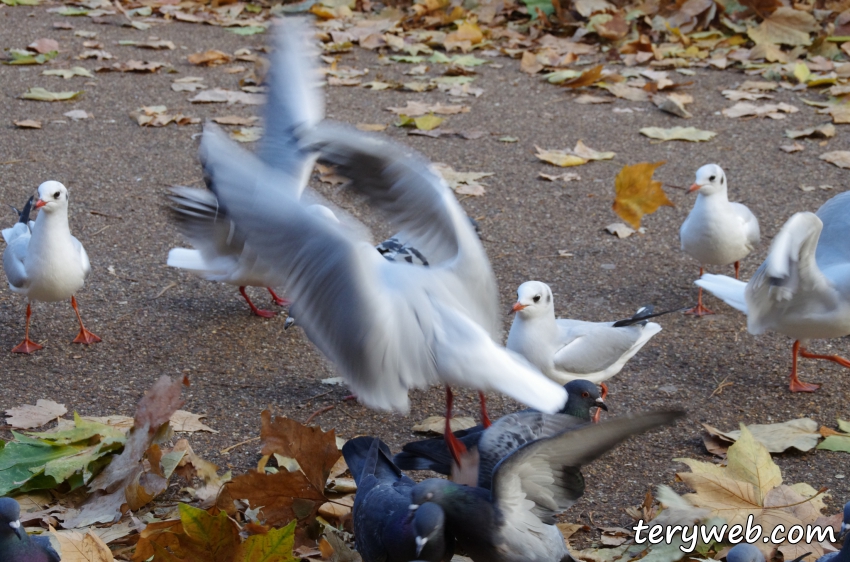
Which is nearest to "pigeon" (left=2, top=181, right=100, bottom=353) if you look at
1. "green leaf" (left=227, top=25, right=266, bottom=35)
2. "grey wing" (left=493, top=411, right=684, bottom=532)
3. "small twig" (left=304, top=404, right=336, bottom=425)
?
"small twig" (left=304, top=404, right=336, bottom=425)

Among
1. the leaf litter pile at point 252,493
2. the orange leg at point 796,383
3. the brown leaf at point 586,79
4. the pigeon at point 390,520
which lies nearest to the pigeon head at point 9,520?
the leaf litter pile at point 252,493

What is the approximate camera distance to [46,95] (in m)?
6.65

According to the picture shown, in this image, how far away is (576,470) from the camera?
2371 mm

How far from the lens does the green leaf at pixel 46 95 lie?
21.7 ft

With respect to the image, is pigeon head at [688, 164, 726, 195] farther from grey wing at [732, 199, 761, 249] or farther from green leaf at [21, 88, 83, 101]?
green leaf at [21, 88, 83, 101]

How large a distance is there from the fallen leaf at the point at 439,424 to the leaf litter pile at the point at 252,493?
1.30 ft

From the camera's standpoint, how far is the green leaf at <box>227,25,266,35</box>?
8586mm

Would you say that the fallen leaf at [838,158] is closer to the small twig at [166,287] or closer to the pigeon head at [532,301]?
the pigeon head at [532,301]

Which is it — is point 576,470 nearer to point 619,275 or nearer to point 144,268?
point 619,275

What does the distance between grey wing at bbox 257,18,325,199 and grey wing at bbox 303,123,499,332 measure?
1.45 feet

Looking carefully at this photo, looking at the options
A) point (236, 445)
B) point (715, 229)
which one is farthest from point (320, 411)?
point (715, 229)

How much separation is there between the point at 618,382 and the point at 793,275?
79 cm

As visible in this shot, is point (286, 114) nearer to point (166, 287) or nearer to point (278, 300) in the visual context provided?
point (278, 300)

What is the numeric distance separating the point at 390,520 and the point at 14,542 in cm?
92
